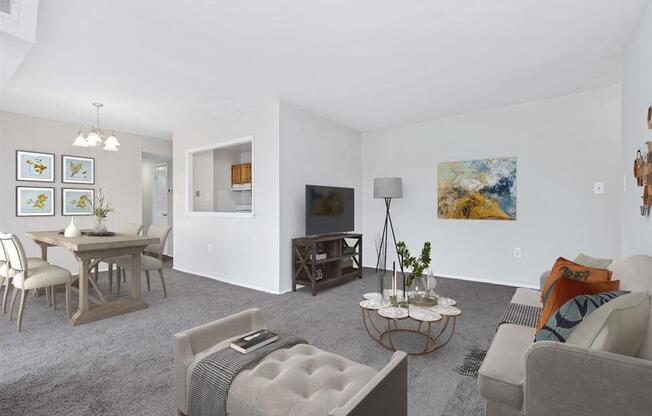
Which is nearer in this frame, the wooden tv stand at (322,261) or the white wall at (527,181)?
the white wall at (527,181)

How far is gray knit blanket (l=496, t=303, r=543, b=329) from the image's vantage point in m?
2.00

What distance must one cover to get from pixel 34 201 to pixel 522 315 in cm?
613

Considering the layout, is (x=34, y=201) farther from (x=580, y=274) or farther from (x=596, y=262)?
(x=596, y=262)

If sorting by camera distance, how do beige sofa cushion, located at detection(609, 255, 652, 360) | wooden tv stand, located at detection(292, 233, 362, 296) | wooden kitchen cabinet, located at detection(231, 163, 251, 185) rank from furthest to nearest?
1. wooden kitchen cabinet, located at detection(231, 163, 251, 185)
2. wooden tv stand, located at detection(292, 233, 362, 296)
3. beige sofa cushion, located at detection(609, 255, 652, 360)

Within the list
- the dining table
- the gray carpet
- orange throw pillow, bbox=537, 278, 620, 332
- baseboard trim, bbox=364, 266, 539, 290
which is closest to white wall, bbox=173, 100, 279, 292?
the gray carpet

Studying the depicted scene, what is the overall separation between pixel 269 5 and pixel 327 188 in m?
2.63

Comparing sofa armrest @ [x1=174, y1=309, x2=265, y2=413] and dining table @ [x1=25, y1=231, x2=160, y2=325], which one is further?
dining table @ [x1=25, y1=231, x2=160, y2=325]

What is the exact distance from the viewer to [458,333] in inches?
108

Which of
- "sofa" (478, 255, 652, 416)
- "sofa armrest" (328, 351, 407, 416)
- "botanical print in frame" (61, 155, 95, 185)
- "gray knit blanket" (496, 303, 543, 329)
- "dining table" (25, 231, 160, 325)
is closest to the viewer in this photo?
"sofa armrest" (328, 351, 407, 416)

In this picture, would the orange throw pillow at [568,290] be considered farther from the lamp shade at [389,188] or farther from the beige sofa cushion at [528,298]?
the lamp shade at [389,188]

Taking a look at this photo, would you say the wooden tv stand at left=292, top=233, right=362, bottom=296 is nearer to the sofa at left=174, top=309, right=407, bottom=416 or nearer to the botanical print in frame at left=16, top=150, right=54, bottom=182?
the sofa at left=174, top=309, right=407, bottom=416

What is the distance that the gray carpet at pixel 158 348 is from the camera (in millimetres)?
1816

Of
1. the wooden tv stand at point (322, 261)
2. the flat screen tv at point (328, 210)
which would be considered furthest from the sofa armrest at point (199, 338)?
the flat screen tv at point (328, 210)

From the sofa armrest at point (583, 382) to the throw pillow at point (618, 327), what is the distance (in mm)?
61
